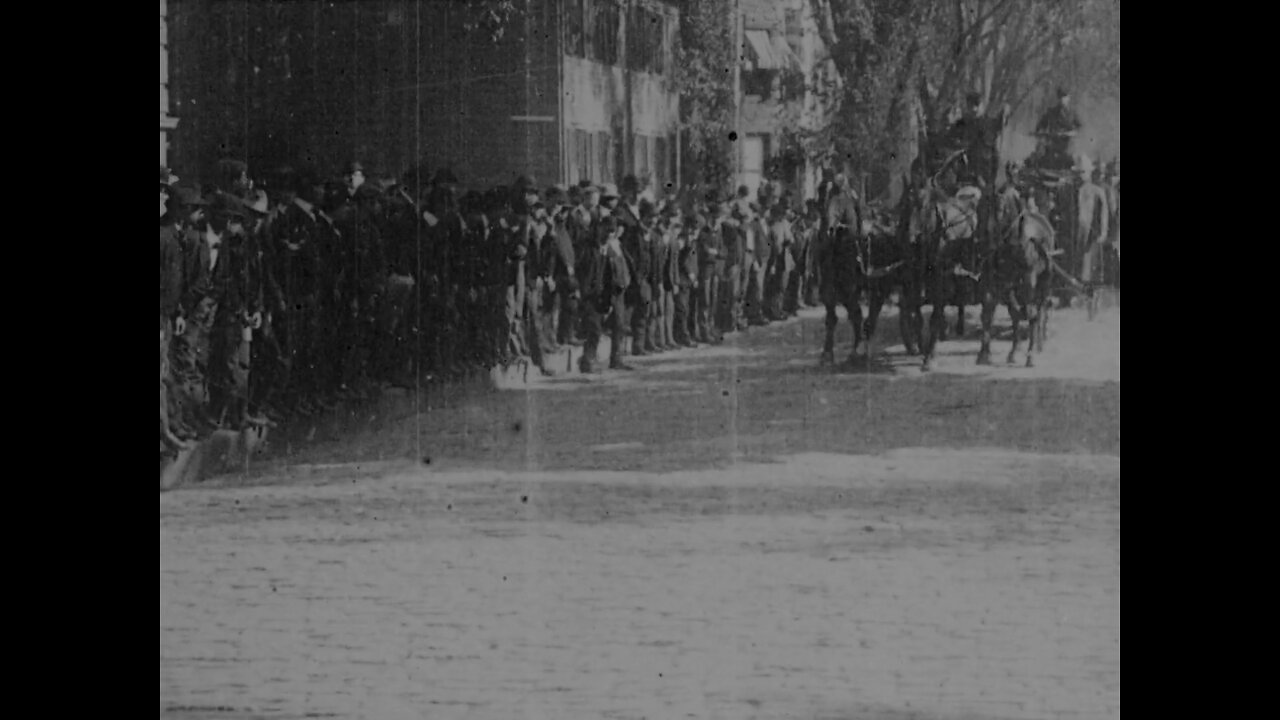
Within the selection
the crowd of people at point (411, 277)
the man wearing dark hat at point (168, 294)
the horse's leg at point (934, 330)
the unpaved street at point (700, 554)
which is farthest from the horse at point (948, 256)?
Result: the man wearing dark hat at point (168, 294)

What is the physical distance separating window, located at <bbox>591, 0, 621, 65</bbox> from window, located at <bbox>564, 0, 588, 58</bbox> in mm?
51

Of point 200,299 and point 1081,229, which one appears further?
point 200,299

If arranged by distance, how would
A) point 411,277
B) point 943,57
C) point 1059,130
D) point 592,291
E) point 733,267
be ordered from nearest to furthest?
point 1059,130, point 943,57, point 733,267, point 411,277, point 592,291

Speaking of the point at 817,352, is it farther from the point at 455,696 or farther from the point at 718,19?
the point at 455,696

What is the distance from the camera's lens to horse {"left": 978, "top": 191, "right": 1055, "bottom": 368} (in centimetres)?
835

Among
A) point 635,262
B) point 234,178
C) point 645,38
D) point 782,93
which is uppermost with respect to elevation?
point 645,38

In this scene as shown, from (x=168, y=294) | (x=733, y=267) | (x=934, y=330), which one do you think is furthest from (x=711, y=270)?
(x=168, y=294)

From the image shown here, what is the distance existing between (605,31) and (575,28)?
204 millimetres

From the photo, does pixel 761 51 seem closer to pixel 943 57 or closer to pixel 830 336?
pixel 943 57

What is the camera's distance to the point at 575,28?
28.0 feet

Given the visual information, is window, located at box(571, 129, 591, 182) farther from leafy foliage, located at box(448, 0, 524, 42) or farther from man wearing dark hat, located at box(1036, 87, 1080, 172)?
man wearing dark hat, located at box(1036, 87, 1080, 172)

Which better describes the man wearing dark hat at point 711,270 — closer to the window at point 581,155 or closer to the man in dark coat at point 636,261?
the man in dark coat at point 636,261

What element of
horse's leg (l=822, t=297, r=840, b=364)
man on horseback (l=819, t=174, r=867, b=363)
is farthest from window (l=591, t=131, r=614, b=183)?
horse's leg (l=822, t=297, r=840, b=364)

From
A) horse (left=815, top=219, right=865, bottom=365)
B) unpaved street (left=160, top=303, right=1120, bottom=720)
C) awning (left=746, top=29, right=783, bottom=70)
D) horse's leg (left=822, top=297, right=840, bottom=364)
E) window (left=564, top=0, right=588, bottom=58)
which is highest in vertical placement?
window (left=564, top=0, right=588, bottom=58)
